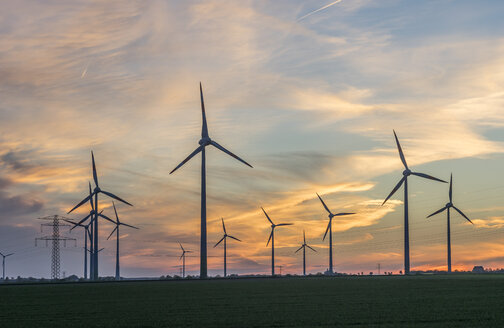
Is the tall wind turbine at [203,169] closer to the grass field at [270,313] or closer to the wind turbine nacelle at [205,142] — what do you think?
the wind turbine nacelle at [205,142]

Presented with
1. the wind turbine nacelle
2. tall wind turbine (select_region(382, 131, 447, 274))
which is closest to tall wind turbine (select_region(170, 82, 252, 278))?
the wind turbine nacelle

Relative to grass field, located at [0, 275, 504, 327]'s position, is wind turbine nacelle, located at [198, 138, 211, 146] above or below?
above

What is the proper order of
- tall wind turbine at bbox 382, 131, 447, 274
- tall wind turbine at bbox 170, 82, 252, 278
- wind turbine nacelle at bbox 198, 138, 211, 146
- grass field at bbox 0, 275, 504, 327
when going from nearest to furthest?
grass field at bbox 0, 275, 504, 327, tall wind turbine at bbox 170, 82, 252, 278, wind turbine nacelle at bbox 198, 138, 211, 146, tall wind turbine at bbox 382, 131, 447, 274

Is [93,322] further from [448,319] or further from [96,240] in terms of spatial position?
[96,240]

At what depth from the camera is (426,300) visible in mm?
51531

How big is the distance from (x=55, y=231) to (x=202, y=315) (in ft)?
528

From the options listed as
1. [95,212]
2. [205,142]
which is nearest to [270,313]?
[205,142]

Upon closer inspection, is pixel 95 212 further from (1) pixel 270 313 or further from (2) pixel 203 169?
(1) pixel 270 313

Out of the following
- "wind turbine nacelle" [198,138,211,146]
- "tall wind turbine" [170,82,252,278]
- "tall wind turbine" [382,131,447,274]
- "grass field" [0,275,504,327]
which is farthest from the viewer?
"tall wind turbine" [382,131,447,274]

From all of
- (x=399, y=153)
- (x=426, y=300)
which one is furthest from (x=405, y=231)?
(x=426, y=300)

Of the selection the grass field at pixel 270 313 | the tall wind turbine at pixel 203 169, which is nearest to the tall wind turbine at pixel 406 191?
the tall wind turbine at pixel 203 169

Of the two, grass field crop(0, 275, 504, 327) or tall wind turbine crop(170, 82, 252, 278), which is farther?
tall wind turbine crop(170, 82, 252, 278)

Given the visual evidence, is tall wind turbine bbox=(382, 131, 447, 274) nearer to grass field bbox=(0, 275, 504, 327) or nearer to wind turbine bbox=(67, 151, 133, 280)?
wind turbine bbox=(67, 151, 133, 280)

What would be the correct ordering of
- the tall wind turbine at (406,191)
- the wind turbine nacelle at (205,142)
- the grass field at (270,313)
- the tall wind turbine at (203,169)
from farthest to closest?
the tall wind turbine at (406,191) < the wind turbine nacelle at (205,142) < the tall wind turbine at (203,169) < the grass field at (270,313)
